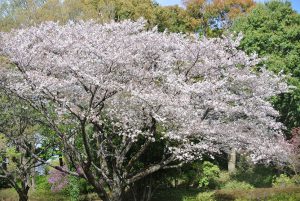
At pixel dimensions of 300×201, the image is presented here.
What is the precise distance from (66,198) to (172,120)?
10.6 m

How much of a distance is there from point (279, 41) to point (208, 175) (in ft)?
27.6

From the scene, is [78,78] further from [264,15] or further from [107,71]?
[264,15]

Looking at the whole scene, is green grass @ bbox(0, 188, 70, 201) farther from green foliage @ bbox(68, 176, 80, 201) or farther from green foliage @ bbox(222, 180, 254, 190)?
green foliage @ bbox(222, 180, 254, 190)

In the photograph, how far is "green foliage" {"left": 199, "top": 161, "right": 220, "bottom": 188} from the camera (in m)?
19.3

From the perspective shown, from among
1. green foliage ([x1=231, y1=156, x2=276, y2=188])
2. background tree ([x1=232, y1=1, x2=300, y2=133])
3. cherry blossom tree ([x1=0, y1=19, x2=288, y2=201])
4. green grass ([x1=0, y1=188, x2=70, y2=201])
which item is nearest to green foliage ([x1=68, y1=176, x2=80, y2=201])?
green grass ([x1=0, y1=188, x2=70, y2=201])

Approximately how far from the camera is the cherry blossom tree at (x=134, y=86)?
33.8ft

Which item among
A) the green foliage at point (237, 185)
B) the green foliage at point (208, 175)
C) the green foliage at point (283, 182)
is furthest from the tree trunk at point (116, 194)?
the green foliage at point (283, 182)

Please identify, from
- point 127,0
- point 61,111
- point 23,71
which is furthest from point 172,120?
point 127,0

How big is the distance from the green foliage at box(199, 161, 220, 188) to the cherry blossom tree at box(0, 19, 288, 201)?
257 inches

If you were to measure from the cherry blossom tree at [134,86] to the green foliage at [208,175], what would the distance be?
257 inches

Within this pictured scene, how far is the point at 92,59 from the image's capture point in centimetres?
1007

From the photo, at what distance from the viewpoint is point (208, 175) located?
19.8 metres

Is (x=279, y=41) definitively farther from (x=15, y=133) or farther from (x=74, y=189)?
(x=15, y=133)

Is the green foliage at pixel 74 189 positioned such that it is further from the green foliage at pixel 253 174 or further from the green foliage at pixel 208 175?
the green foliage at pixel 253 174
